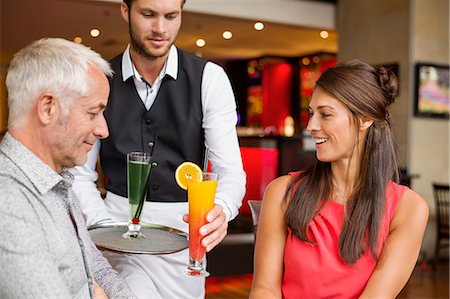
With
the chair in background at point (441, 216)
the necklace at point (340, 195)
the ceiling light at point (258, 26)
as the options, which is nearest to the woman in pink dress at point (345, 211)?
the necklace at point (340, 195)

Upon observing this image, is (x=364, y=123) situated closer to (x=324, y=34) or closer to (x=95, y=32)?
(x=324, y=34)

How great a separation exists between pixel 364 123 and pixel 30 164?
1.20 metres

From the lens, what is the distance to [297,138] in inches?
284

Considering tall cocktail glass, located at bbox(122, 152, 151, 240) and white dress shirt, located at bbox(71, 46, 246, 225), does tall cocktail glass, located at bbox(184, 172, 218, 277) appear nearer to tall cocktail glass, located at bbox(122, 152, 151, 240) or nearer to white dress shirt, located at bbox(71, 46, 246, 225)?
tall cocktail glass, located at bbox(122, 152, 151, 240)

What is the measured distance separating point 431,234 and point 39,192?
6697 mm

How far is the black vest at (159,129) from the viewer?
7.63 feet

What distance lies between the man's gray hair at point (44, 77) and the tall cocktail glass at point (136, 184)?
0.48 meters

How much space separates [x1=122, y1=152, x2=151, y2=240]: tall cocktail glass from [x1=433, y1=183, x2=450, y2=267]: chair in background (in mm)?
5541

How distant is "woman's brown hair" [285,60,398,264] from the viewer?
203 centimetres

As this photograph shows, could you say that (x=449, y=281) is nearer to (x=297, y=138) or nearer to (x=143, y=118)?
(x=297, y=138)

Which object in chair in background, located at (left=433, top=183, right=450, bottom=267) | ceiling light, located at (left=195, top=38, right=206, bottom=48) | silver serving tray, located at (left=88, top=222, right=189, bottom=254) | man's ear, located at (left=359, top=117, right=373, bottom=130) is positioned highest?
ceiling light, located at (left=195, top=38, right=206, bottom=48)

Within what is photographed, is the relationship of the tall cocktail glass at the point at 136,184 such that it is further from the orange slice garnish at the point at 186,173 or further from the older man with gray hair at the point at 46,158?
the older man with gray hair at the point at 46,158

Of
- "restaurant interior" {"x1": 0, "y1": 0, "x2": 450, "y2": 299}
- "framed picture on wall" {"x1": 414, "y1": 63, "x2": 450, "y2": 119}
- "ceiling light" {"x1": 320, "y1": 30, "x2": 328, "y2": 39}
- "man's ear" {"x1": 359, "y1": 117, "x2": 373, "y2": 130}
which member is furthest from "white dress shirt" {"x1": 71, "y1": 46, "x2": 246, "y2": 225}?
"ceiling light" {"x1": 320, "y1": 30, "x2": 328, "y2": 39}

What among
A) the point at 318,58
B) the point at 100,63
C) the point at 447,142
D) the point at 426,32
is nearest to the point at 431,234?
the point at 447,142
